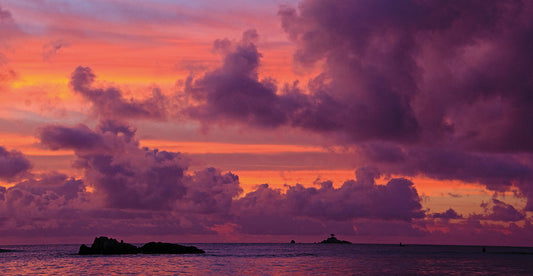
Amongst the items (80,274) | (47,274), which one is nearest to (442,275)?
(80,274)

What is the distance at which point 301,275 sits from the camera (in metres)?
112

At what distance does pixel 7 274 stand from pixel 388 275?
74.8 metres

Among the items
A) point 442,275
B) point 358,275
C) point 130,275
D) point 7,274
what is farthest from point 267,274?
point 7,274

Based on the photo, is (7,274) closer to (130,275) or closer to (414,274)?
(130,275)

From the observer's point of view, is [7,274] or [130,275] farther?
[7,274]

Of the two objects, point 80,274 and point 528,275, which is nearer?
point 80,274

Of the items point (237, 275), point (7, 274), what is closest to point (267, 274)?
point (237, 275)

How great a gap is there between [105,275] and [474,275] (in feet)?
235

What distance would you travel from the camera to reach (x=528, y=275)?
400 ft

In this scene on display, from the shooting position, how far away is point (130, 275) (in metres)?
108

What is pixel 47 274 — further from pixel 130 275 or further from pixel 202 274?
pixel 202 274

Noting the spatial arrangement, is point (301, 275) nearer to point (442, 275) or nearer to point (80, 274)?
point (442, 275)

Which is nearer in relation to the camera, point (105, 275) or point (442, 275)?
point (105, 275)

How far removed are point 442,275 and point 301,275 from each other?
28614mm
